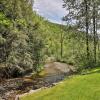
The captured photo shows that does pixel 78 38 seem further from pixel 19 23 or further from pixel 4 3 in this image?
pixel 4 3

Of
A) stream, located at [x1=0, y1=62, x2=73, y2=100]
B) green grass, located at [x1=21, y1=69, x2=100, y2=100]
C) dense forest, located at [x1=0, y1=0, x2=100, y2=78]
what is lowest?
stream, located at [x1=0, y1=62, x2=73, y2=100]

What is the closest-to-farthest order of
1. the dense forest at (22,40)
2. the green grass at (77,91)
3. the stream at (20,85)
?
1. the green grass at (77,91)
2. the stream at (20,85)
3. the dense forest at (22,40)

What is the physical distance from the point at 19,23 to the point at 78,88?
30.6 m

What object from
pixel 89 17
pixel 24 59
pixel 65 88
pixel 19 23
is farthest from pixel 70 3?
pixel 65 88

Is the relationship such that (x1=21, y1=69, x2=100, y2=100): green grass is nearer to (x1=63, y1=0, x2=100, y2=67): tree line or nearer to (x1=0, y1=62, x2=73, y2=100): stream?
(x1=0, y1=62, x2=73, y2=100): stream

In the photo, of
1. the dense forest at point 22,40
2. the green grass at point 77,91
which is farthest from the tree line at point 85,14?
the green grass at point 77,91

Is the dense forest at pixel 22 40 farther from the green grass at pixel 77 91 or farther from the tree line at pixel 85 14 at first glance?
the green grass at pixel 77 91

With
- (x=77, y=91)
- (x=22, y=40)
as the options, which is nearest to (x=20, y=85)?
(x=22, y=40)

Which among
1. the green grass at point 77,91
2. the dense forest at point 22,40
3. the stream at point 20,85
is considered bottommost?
the stream at point 20,85

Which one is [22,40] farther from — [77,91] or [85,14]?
[77,91]

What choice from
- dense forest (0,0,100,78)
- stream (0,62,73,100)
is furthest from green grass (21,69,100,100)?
dense forest (0,0,100,78)

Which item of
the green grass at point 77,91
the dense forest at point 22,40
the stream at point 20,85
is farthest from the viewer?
the dense forest at point 22,40

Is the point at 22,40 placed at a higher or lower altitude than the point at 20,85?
higher

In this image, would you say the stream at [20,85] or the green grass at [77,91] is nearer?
the green grass at [77,91]
